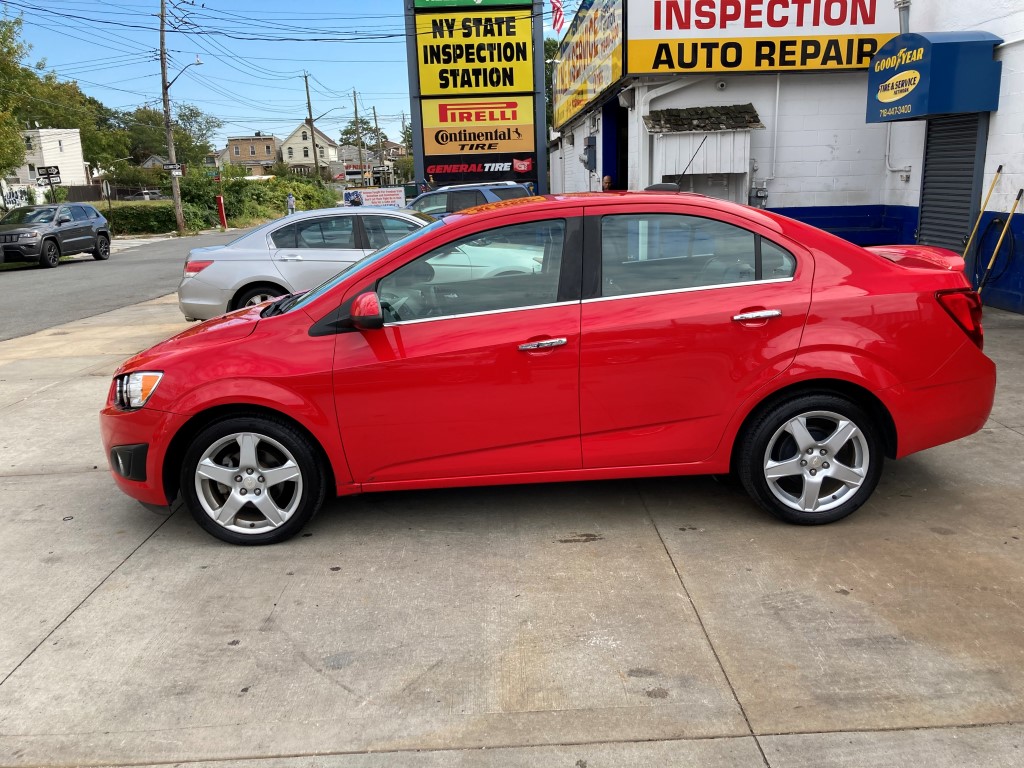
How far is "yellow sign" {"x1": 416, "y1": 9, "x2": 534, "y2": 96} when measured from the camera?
19547 millimetres

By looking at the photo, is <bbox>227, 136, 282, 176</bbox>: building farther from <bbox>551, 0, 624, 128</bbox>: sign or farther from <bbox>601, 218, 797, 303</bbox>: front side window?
<bbox>601, 218, 797, 303</bbox>: front side window

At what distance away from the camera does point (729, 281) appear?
406 centimetres

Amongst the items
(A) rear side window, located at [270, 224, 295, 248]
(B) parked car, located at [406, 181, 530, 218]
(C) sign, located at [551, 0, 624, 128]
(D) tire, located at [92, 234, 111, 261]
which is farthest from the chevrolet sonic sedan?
(D) tire, located at [92, 234, 111, 261]

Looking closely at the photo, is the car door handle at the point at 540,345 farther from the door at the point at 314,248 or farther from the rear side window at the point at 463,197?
the rear side window at the point at 463,197

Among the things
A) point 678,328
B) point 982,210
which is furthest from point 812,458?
point 982,210

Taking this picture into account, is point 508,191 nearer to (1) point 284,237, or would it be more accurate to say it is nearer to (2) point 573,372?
(1) point 284,237

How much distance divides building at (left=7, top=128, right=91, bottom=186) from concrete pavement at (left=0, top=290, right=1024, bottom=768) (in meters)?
72.5

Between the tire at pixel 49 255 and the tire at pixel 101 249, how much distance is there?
191 cm

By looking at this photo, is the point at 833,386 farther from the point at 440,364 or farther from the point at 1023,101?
the point at 1023,101

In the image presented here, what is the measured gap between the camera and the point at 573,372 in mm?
3947

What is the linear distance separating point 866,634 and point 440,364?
216 centimetres

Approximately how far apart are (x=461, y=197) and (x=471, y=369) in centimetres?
1202

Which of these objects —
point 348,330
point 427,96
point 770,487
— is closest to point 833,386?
point 770,487

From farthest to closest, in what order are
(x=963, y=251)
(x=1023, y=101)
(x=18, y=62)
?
1. (x=18, y=62)
2. (x=963, y=251)
3. (x=1023, y=101)
